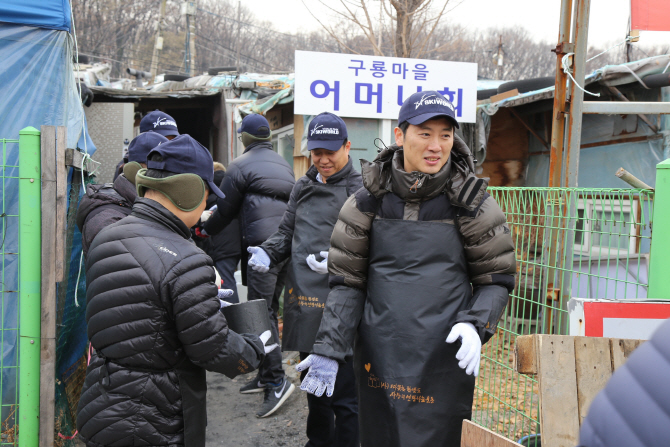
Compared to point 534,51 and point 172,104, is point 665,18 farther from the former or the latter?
point 534,51

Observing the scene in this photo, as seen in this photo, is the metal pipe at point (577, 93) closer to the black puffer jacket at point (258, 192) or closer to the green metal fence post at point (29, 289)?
the black puffer jacket at point (258, 192)

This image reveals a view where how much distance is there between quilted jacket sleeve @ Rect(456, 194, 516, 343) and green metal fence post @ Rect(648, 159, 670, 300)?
2.50ft

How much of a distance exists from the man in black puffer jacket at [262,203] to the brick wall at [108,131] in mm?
2771

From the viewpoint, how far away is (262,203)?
4.68 meters

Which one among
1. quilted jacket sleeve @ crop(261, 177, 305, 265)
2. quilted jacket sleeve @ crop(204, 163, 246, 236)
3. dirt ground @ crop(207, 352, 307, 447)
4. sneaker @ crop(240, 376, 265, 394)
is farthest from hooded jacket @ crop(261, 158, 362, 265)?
sneaker @ crop(240, 376, 265, 394)

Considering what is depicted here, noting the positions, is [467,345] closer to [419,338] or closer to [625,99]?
[419,338]

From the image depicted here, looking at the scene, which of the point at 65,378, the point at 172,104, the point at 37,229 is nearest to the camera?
the point at 37,229

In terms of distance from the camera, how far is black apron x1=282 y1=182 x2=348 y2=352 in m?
3.55

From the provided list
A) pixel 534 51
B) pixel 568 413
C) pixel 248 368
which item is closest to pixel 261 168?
pixel 248 368

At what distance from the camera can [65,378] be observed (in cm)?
385

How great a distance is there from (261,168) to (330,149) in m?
1.31

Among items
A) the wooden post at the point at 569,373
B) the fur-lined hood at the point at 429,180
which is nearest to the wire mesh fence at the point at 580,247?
the wooden post at the point at 569,373

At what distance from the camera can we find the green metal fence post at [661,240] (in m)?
2.49

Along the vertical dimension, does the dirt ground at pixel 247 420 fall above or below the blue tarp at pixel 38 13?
below
